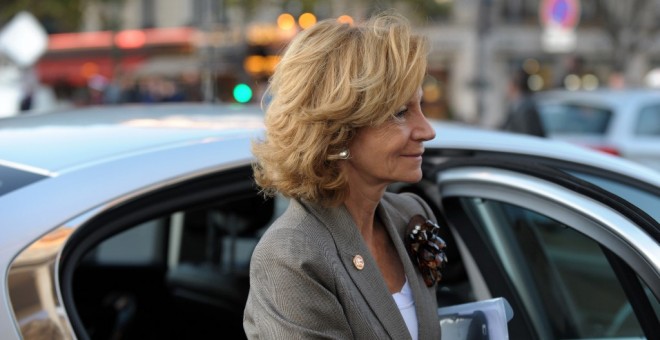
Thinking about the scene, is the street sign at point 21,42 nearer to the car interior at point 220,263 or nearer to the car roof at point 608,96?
the car roof at point 608,96

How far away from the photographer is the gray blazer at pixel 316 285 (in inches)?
62.2

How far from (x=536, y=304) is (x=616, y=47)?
2127 cm

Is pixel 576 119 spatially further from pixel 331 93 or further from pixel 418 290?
pixel 331 93

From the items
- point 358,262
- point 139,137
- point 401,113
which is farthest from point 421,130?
point 139,137

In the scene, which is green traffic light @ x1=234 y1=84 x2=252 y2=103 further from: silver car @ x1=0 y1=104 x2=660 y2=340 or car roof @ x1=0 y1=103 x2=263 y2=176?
car roof @ x1=0 y1=103 x2=263 y2=176

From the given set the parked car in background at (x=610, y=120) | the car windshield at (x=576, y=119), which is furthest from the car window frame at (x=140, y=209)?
the car windshield at (x=576, y=119)

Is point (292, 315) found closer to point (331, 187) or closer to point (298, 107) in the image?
point (331, 187)

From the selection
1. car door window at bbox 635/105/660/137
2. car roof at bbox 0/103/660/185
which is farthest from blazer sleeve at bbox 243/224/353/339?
car door window at bbox 635/105/660/137

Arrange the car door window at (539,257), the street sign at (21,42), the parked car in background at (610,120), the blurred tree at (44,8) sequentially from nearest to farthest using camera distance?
the car door window at (539,257)
the parked car in background at (610,120)
the street sign at (21,42)
the blurred tree at (44,8)

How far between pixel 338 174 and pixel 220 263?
6.98ft

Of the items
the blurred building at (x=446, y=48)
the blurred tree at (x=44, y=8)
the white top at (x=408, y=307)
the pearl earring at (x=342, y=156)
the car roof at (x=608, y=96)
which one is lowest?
the blurred building at (x=446, y=48)

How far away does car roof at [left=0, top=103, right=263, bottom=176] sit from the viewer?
6.85ft

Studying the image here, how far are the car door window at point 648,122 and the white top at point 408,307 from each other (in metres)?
7.47

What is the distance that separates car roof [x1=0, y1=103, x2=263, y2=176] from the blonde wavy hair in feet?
1.77
